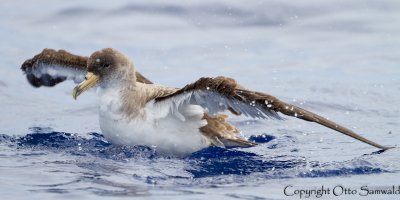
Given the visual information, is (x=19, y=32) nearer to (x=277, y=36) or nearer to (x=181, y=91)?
(x=277, y=36)

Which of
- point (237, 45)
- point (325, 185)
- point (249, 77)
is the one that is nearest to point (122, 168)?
point (325, 185)

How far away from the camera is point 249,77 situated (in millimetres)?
15281

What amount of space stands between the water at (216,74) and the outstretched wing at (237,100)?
59 cm

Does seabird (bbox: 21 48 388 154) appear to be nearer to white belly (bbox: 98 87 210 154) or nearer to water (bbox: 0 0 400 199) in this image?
white belly (bbox: 98 87 210 154)

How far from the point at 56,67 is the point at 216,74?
437 centimetres

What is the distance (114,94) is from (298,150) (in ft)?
7.79

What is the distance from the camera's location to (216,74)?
15.3 metres

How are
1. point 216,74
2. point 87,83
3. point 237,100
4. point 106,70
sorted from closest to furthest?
point 237,100
point 87,83
point 106,70
point 216,74

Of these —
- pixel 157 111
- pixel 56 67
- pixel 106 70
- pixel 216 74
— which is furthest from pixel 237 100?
pixel 216 74

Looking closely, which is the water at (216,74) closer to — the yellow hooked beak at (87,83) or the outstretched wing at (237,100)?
the outstretched wing at (237,100)

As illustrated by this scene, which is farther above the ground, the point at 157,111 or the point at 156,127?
the point at 157,111

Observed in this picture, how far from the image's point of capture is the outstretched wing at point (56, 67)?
11.3m

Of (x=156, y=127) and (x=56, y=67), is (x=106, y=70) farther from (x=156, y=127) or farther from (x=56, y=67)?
(x=56, y=67)

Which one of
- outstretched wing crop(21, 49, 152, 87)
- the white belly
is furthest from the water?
outstretched wing crop(21, 49, 152, 87)
